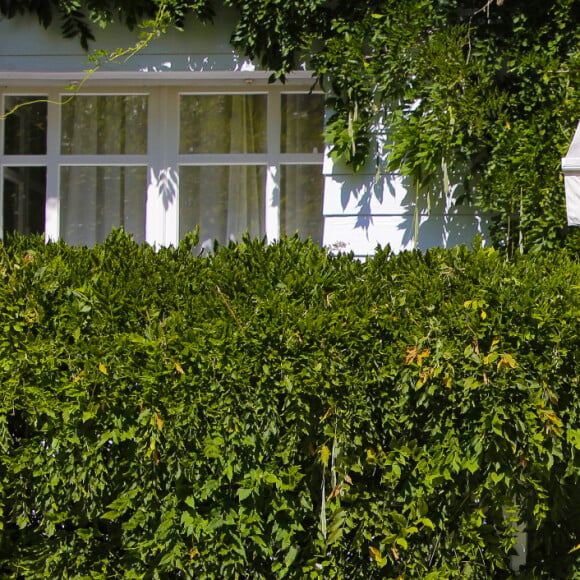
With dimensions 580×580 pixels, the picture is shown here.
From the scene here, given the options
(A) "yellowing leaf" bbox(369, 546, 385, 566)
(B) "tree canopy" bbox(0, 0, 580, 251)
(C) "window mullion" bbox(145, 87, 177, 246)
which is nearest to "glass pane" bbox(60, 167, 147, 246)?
(C) "window mullion" bbox(145, 87, 177, 246)

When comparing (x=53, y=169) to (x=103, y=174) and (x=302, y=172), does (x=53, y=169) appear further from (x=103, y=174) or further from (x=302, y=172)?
(x=302, y=172)

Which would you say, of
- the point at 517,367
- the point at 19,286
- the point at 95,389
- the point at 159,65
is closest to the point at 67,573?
the point at 95,389

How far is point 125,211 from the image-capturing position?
578 centimetres

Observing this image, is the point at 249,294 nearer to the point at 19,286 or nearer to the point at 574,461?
the point at 19,286

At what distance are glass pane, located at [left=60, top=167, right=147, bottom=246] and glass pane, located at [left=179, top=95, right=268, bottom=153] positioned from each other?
45 cm

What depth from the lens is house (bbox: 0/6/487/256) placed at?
552 centimetres

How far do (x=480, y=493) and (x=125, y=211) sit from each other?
3.60m

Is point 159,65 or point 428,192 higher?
point 159,65

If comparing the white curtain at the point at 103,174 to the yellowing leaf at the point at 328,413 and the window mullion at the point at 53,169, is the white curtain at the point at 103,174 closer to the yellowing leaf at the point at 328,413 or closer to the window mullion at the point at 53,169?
the window mullion at the point at 53,169

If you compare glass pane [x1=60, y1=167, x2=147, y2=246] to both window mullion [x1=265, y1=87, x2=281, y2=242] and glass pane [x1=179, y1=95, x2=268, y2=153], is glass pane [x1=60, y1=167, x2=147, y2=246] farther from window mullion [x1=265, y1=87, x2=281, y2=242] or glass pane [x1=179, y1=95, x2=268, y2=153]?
window mullion [x1=265, y1=87, x2=281, y2=242]

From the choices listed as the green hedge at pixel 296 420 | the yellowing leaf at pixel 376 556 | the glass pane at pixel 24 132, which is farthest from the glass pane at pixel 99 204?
the yellowing leaf at pixel 376 556

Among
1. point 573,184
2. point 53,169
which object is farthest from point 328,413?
point 53,169

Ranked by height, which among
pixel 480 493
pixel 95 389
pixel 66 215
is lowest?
pixel 480 493

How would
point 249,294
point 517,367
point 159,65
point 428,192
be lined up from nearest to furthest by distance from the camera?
point 517,367 < point 249,294 < point 428,192 < point 159,65
